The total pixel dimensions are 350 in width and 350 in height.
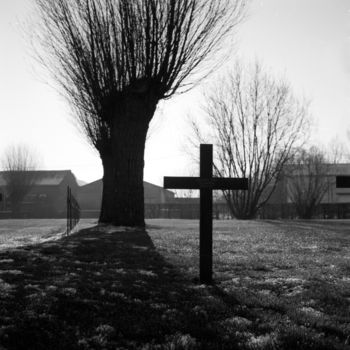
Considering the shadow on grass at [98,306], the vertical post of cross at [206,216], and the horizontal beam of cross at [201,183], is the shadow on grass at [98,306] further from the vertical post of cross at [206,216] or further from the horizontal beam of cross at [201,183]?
the horizontal beam of cross at [201,183]

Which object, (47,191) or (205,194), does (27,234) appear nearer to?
(205,194)

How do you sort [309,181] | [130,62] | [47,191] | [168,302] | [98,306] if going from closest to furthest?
[98,306]
[168,302]
[130,62]
[309,181]
[47,191]

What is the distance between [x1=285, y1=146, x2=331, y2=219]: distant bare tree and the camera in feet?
146

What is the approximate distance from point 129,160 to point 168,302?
11722mm

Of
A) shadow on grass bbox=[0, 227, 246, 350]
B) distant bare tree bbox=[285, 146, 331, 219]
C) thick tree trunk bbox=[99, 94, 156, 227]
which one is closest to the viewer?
shadow on grass bbox=[0, 227, 246, 350]

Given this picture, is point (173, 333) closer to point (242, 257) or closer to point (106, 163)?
point (242, 257)

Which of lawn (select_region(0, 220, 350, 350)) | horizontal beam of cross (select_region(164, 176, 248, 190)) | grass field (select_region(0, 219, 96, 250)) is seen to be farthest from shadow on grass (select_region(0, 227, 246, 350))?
grass field (select_region(0, 219, 96, 250))

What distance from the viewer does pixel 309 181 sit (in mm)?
46781

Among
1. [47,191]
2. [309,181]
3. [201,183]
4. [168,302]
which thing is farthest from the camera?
[47,191]

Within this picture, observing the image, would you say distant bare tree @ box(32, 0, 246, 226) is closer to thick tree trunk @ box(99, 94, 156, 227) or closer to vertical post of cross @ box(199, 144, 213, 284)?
thick tree trunk @ box(99, 94, 156, 227)

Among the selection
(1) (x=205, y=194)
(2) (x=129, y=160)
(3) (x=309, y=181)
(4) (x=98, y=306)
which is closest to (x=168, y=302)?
(4) (x=98, y=306)

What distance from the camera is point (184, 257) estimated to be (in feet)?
28.2

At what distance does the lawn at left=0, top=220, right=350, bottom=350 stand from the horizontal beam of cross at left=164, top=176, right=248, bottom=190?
1255 millimetres

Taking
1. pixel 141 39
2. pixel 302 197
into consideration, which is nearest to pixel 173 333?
pixel 141 39
